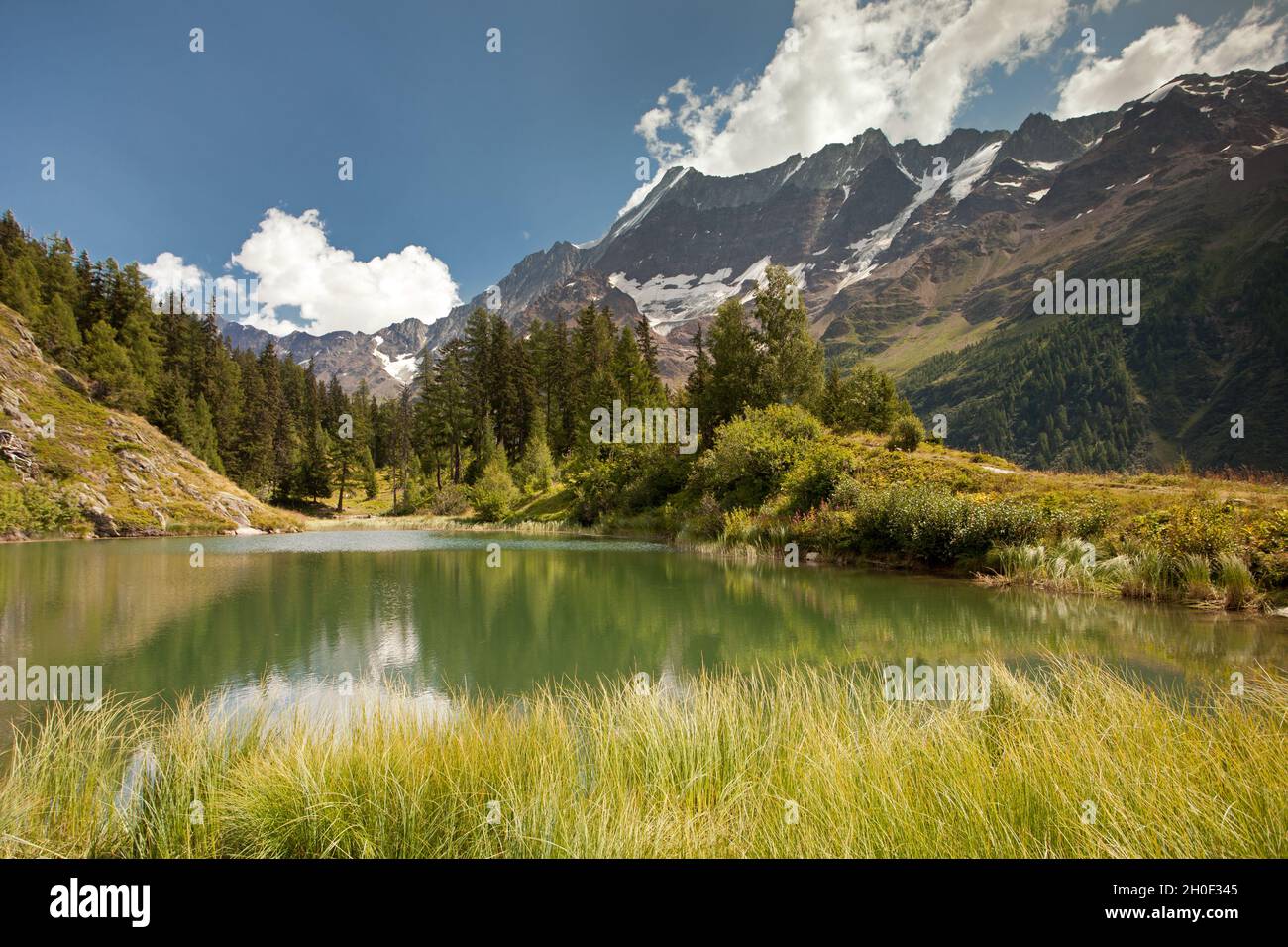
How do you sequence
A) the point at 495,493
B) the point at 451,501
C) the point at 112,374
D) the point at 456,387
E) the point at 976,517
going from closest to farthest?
the point at 976,517, the point at 112,374, the point at 495,493, the point at 451,501, the point at 456,387

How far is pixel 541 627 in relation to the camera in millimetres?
13328

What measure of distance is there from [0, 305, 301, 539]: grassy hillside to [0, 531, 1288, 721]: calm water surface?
25011 mm

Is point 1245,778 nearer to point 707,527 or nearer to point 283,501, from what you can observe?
point 707,527

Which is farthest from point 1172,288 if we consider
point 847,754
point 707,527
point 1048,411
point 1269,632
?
point 847,754

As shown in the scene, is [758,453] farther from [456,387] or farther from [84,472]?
[456,387]

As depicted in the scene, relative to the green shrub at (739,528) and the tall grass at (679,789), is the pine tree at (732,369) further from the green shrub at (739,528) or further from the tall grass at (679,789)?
the tall grass at (679,789)

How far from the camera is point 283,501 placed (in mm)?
75062

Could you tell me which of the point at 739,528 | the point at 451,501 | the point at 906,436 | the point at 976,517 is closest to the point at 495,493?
the point at 451,501

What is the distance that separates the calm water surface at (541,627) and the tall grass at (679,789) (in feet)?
6.00

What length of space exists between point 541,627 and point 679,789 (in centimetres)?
936

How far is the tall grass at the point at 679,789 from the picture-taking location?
10.8 ft

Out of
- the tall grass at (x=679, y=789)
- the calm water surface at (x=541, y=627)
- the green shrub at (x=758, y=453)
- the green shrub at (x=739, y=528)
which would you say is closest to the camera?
the tall grass at (x=679, y=789)

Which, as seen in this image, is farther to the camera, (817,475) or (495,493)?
(495,493)

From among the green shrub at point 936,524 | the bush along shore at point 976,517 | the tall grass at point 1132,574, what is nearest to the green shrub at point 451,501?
the bush along shore at point 976,517
